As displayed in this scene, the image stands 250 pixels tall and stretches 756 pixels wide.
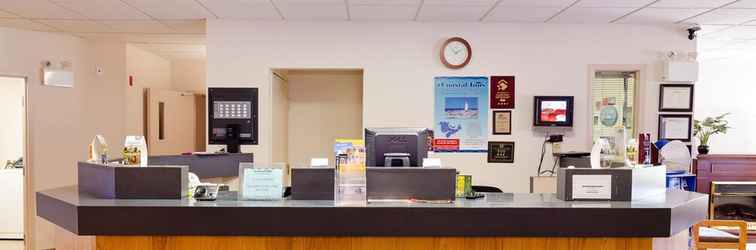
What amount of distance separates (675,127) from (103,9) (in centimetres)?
546

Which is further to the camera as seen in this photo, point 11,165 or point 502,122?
point 11,165

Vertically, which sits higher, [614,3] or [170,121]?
[614,3]

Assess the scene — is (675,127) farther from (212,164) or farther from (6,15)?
(6,15)

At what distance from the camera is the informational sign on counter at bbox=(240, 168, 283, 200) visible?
2.21 meters

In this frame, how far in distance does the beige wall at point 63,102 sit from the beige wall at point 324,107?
228cm

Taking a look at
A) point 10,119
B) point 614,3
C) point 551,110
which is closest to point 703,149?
point 551,110

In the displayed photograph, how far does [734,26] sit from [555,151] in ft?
6.83

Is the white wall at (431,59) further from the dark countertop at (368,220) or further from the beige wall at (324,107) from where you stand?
the dark countertop at (368,220)

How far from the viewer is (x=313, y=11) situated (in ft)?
14.2

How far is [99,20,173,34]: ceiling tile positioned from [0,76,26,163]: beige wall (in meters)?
1.79

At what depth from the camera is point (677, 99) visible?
4.93 metres

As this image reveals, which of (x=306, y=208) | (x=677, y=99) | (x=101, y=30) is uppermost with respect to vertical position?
(x=101, y=30)

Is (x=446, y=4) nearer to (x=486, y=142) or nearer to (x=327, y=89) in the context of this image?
(x=486, y=142)

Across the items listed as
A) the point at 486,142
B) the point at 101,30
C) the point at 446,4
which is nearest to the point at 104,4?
the point at 101,30
